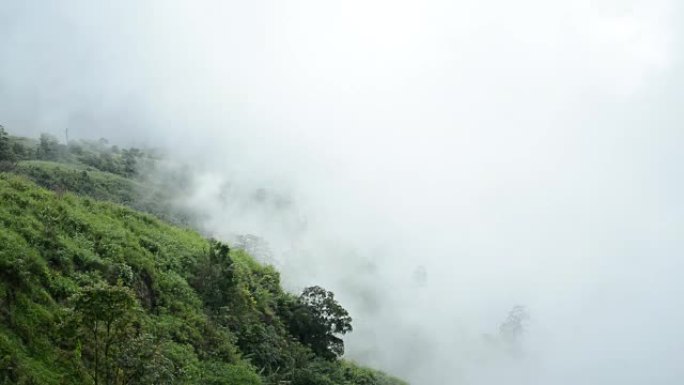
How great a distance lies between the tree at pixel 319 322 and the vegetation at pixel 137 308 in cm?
Result: 5

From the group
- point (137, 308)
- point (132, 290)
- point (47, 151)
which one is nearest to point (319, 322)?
point (132, 290)

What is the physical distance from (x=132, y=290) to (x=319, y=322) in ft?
55.5

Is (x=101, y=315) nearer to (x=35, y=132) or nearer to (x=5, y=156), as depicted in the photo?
(x=5, y=156)

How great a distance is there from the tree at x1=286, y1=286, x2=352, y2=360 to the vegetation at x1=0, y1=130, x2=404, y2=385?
0.05 metres

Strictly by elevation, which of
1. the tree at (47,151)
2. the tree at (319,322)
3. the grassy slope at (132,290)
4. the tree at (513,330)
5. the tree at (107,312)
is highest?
the tree at (513,330)

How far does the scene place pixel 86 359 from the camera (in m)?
15.5

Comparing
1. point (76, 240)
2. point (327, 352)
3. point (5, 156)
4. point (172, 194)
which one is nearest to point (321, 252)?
point (172, 194)

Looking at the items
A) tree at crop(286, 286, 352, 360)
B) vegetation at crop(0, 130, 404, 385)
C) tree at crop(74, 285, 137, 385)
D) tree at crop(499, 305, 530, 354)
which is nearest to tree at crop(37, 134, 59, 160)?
vegetation at crop(0, 130, 404, 385)

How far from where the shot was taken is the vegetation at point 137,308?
521 inches

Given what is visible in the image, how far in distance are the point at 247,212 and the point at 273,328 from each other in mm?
108544

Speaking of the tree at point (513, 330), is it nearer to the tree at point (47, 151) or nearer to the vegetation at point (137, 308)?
the tree at point (47, 151)

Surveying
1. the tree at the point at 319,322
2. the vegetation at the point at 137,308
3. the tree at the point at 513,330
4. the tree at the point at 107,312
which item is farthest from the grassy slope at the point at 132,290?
the tree at the point at 513,330

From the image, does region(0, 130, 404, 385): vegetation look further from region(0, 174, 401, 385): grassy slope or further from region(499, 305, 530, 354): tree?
region(499, 305, 530, 354): tree

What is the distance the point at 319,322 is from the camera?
30.9 metres
